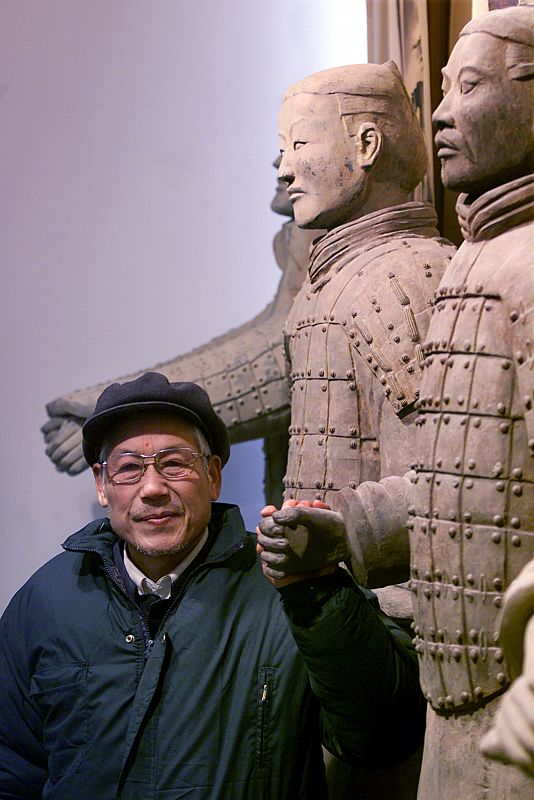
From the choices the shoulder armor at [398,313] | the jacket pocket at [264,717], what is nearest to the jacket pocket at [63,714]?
the jacket pocket at [264,717]

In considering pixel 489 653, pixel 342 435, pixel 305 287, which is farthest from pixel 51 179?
pixel 489 653

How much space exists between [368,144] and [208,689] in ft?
4.07

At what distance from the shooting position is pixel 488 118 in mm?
2008

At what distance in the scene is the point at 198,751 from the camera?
229 centimetres

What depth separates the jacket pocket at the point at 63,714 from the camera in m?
2.37

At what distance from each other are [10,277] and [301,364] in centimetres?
226

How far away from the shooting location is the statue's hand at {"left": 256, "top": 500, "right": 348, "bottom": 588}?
6.69 ft

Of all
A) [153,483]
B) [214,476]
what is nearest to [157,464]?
[153,483]

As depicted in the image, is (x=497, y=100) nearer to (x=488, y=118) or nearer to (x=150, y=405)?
(x=488, y=118)

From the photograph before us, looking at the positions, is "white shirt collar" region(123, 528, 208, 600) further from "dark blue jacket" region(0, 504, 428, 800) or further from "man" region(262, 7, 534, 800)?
"man" region(262, 7, 534, 800)

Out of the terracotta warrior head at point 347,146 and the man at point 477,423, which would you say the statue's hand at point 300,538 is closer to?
the man at point 477,423

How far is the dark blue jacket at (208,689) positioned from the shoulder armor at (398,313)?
442 mm

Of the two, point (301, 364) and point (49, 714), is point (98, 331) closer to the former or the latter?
point (301, 364)

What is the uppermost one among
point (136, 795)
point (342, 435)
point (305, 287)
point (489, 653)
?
point (305, 287)
